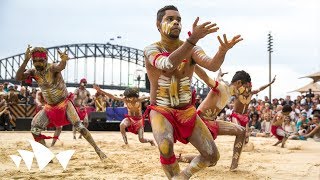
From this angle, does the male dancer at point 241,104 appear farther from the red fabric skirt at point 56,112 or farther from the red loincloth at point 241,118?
the red fabric skirt at point 56,112

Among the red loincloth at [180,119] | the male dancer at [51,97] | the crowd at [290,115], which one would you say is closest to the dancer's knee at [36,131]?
the male dancer at [51,97]

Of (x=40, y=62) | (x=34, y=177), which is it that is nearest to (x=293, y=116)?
(x=40, y=62)

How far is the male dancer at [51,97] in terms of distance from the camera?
307 inches

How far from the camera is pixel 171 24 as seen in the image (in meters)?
4.62

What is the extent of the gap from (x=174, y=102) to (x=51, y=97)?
403cm

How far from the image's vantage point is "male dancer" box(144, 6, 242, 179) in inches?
177

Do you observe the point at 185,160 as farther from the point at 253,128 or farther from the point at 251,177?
the point at 253,128

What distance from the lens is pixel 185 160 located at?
742cm

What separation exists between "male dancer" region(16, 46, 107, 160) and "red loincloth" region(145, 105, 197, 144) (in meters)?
3.46

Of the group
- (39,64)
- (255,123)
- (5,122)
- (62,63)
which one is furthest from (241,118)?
(5,122)

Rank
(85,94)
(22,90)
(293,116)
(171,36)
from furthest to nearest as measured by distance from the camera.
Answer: (22,90), (293,116), (85,94), (171,36)

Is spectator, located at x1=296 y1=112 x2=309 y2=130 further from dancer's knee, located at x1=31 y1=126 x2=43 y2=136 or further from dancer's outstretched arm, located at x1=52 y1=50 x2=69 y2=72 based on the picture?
dancer's knee, located at x1=31 y1=126 x2=43 y2=136

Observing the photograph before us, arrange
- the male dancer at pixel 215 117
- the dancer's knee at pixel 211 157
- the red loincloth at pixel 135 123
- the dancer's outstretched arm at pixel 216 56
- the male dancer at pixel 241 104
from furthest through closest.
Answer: the red loincloth at pixel 135 123
the male dancer at pixel 241 104
the male dancer at pixel 215 117
the dancer's knee at pixel 211 157
the dancer's outstretched arm at pixel 216 56

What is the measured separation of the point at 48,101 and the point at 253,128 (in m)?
11.9
